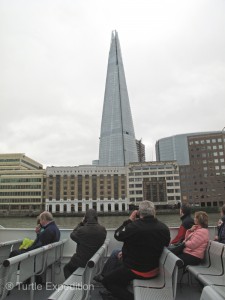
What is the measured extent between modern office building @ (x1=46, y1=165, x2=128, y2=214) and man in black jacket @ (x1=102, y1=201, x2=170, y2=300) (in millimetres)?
98453

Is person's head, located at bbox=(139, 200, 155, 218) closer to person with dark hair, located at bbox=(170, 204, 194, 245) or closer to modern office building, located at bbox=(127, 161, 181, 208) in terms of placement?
person with dark hair, located at bbox=(170, 204, 194, 245)

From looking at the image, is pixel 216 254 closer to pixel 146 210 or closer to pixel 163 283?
pixel 163 283

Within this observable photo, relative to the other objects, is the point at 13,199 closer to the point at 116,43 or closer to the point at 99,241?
the point at 99,241

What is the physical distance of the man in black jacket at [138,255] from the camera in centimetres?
386

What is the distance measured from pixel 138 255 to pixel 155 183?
9905cm

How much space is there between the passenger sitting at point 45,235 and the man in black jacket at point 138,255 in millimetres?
1885

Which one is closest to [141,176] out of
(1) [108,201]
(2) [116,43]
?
(1) [108,201]

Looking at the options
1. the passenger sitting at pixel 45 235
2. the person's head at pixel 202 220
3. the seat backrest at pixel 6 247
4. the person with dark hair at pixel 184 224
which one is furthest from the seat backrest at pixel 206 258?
the seat backrest at pixel 6 247

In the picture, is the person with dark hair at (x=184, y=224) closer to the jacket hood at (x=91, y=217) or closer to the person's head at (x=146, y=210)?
the jacket hood at (x=91, y=217)

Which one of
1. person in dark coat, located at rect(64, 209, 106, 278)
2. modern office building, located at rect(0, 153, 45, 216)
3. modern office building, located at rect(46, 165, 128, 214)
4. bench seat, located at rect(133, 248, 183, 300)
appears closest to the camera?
bench seat, located at rect(133, 248, 183, 300)

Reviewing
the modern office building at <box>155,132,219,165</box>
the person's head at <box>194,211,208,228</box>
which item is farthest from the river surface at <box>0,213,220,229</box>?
the modern office building at <box>155,132,219,165</box>

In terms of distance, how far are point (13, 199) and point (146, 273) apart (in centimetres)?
10346

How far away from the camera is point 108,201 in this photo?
102m

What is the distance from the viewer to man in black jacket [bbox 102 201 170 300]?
3856mm
